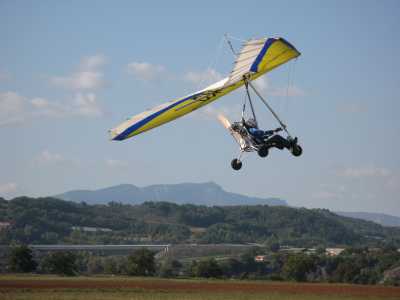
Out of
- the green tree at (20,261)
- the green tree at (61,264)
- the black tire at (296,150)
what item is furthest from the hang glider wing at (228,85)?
the green tree at (20,261)

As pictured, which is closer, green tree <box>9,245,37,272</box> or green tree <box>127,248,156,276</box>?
A: green tree <box>9,245,37,272</box>

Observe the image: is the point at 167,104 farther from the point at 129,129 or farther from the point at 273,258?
the point at 273,258

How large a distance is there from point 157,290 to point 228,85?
2079cm

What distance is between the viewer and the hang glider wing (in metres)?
30.1

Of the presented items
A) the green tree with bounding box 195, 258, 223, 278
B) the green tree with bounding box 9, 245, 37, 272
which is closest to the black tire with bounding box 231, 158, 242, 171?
the green tree with bounding box 195, 258, 223, 278

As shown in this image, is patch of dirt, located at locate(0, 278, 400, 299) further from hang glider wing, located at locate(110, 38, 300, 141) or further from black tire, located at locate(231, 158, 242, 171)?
hang glider wing, located at locate(110, 38, 300, 141)

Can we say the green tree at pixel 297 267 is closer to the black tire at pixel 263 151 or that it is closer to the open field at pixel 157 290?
the open field at pixel 157 290

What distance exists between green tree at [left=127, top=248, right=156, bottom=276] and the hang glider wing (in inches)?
1443

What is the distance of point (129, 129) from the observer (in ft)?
103

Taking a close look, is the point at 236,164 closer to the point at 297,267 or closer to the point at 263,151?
the point at 263,151

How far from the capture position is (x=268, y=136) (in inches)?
1254

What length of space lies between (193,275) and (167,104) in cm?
3940

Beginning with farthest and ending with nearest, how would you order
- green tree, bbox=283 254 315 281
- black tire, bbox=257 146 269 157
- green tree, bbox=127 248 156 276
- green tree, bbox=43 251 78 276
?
green tree, bbox=283 254 315 281 → green tree, bbox=127 248 156 276 → green tree, bbox=43 251 78 276 → black tire, bbox=257 146 269 157

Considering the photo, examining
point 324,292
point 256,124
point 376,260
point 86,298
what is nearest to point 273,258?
point 376,260
